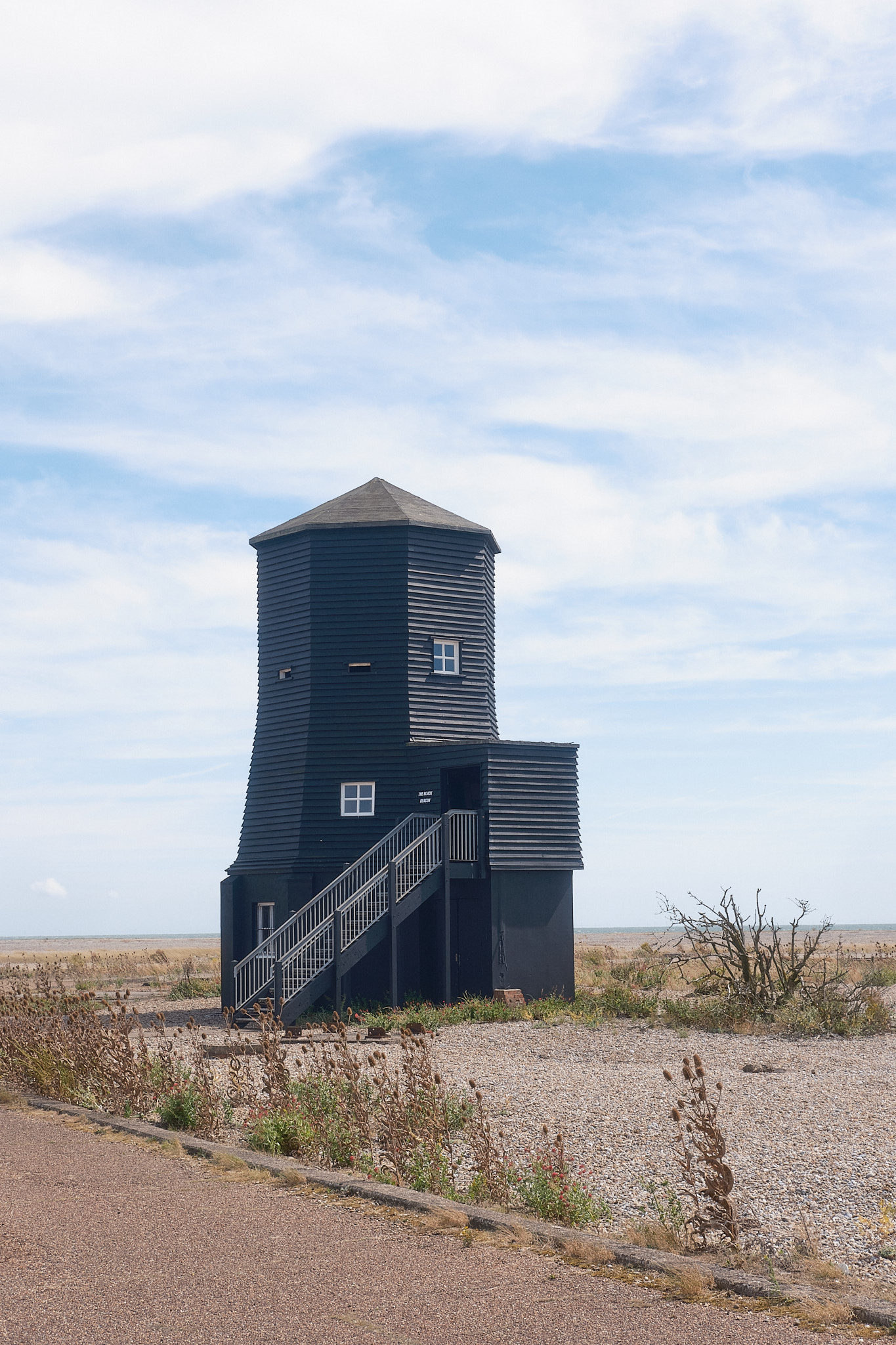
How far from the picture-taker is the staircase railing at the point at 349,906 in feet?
70.5

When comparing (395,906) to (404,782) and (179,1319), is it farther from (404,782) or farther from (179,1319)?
(179,1319)

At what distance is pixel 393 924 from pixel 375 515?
8.63 meters

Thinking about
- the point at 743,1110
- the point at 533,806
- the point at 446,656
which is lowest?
the point at 743,1110

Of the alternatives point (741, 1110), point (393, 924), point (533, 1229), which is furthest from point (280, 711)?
point (533, 1229)

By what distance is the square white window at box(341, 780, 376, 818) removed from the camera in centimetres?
2528

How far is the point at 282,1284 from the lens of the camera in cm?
581

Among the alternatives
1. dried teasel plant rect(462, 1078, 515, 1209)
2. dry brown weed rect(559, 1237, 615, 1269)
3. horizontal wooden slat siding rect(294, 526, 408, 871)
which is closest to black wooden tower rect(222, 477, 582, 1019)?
horizontal wooden slat siding rect(294, 526, 408, 871)

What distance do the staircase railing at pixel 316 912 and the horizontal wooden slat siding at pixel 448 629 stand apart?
2291 millimetres

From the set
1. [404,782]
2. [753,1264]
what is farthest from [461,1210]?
[404,782]

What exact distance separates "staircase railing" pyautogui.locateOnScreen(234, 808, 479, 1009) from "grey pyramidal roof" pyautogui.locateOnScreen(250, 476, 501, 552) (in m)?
6.14

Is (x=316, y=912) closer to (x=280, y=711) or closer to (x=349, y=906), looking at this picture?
(x=349, y=906)

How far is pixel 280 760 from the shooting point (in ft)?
86.0

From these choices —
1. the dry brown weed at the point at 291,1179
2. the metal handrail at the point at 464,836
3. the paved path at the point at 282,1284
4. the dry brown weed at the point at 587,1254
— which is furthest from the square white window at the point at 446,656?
the dry brown weed at the point at 587,1254

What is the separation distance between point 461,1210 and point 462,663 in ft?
65.5
